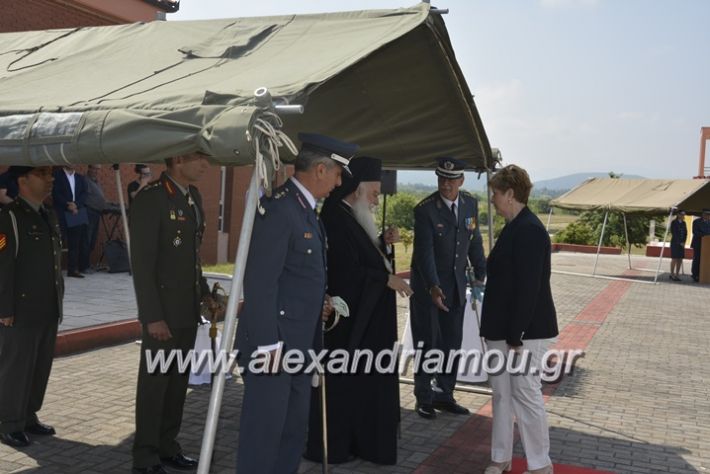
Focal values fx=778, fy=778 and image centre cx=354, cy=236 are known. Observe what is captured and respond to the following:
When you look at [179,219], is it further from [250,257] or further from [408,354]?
[408,354]

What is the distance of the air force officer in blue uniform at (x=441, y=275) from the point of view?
6.72 metres

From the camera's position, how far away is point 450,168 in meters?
6.73

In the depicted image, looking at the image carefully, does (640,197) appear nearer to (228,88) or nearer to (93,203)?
(93,203)

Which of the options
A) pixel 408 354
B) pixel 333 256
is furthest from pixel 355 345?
pixel 408 354

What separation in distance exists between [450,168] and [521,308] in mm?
2141

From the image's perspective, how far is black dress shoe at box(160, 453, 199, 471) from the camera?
518cm

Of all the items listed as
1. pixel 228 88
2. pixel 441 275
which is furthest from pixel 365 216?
pixel 228 88

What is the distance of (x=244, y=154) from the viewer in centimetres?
359

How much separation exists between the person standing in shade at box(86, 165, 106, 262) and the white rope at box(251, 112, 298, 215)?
34.4 ft

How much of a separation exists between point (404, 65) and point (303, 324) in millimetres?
2587

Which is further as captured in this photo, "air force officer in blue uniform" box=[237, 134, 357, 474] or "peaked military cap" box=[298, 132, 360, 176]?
"peaked military cap" box=[298, 132, 360, 176]

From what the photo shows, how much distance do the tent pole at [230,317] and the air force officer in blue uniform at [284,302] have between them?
7.2 inches

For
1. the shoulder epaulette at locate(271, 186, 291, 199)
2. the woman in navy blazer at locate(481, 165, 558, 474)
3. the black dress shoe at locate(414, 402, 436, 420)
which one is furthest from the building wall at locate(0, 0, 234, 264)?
the woman in navy blazer at locate(481, 165, 558, 474)

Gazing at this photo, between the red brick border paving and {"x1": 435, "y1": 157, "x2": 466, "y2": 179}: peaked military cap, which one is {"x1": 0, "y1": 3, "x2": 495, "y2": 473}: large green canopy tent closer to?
{"x1": 435, "y1": 157, "x2": 466, "y2": 179}: peaked military cap
